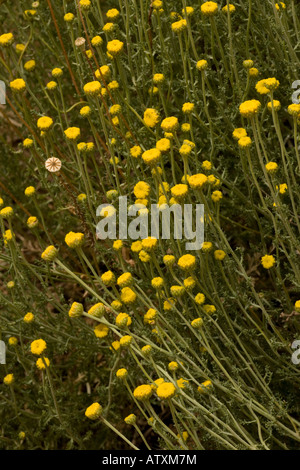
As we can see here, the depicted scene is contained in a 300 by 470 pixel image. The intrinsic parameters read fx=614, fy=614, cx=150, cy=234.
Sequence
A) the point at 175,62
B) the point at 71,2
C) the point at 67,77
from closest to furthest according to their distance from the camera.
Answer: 1. the point at 175,62
2. the point at 71,2
3. the point at 67,77

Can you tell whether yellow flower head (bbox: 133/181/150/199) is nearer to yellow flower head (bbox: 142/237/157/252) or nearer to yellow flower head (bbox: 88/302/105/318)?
yellow flower head (bbox: 142/237/157/252)

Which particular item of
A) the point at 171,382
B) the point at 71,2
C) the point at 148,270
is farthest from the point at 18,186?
the point at 171,382

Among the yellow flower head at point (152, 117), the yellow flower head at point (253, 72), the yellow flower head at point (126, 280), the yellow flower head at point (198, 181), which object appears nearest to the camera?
the yellow flower head at point (198, 181)

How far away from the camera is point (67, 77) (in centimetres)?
279

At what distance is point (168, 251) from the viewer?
221 centimetres

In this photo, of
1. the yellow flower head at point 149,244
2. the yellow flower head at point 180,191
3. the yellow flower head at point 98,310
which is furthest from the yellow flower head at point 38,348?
the yellow flower head at point 180,191

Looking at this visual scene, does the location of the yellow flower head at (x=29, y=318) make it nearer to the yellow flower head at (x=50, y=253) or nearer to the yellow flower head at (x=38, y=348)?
the yellow flower head at (x=38, y=348)

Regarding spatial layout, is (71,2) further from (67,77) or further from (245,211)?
(245,211)

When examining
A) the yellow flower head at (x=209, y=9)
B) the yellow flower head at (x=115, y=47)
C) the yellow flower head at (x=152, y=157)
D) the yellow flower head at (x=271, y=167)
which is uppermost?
the yellow flower head at (x=209, y=9)

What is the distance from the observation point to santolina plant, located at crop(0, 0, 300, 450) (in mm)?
1692

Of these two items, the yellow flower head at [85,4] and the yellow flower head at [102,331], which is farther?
the yellow flower head at [85,4]

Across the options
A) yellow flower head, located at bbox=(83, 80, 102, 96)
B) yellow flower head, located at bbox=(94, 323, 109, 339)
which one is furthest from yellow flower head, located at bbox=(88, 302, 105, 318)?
yellow flower head, located at bbox=(83, 80, 102, 96)

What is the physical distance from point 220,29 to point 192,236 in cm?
102

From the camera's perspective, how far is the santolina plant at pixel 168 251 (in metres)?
1.69
